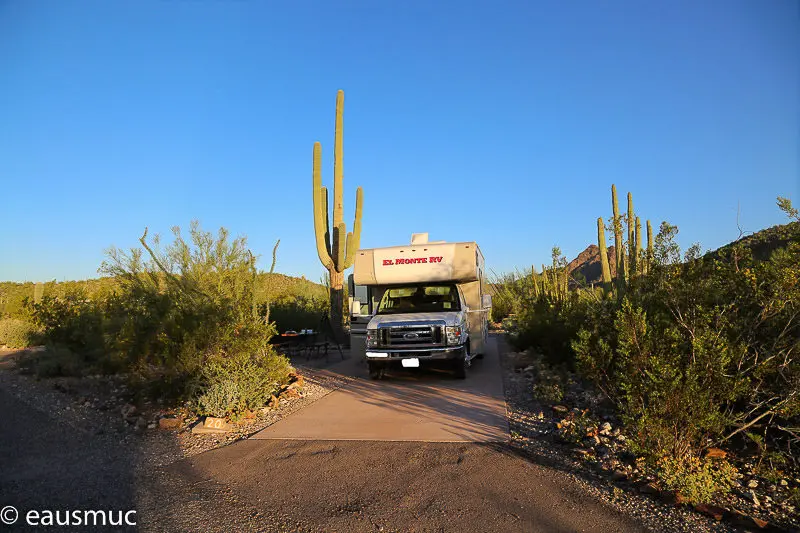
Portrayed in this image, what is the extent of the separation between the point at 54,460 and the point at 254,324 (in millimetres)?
3309

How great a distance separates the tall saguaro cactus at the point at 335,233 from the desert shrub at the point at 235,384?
357 inches

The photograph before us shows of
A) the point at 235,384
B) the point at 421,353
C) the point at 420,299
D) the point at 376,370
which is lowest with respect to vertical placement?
the point at 376,370

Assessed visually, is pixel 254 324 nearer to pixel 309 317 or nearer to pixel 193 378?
pixel 193 378

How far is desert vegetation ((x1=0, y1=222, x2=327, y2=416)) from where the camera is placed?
323 inches

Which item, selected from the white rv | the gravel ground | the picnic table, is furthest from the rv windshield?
the picnic table

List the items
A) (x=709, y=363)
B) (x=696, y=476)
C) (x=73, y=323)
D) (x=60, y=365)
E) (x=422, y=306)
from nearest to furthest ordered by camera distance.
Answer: (x=696, y=476) → (x=709, y=363) → (x=60, y=365) → (x=422, y=306) → (x=73, y=323)

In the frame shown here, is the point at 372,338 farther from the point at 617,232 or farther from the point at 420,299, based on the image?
the point at 617,232

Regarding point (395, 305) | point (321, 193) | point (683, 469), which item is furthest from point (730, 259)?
point (321, 193)

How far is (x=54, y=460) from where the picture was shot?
19.9 feet

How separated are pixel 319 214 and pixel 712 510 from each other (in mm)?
14852

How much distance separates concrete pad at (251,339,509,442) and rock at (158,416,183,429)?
139 cm

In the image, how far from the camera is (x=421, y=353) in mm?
10539

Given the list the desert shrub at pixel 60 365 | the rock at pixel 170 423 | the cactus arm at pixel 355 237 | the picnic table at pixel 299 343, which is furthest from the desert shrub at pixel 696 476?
the cactus arm at pixel 355 237

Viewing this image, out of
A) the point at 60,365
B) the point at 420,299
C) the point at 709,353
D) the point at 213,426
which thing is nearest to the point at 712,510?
the point at 709,353
